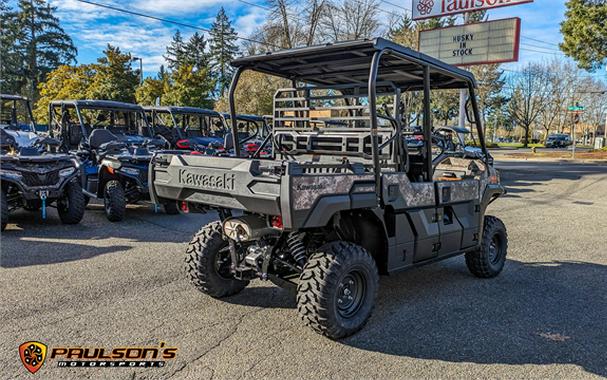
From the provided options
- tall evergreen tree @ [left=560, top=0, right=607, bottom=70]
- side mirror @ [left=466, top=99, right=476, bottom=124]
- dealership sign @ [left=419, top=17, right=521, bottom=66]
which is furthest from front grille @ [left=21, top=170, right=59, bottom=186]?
tall evergreen tree @ [left=560, top=0, right=607, bottom=70]

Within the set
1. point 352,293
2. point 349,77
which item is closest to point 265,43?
point 349,77

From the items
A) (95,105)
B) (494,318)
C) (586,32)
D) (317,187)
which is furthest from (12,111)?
(586,32)

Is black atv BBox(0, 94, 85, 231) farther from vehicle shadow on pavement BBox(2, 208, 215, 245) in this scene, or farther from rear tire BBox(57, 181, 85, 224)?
vehicle shadow on pavement BBox(2, 208, 215, 245)

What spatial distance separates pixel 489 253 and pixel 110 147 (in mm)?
7030

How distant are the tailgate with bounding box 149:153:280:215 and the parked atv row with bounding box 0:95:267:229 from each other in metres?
0.30

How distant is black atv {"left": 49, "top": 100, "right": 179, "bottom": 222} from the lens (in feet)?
25.7

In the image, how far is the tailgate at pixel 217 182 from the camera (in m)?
3.13

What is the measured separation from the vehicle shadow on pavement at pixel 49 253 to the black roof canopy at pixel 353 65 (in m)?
3.07

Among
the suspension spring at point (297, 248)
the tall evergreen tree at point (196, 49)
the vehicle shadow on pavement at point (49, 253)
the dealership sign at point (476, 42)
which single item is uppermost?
the tall evergreen tree at point (196, 49)

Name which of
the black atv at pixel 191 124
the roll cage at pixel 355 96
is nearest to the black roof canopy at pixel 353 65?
the roll cage at pixel 355 96

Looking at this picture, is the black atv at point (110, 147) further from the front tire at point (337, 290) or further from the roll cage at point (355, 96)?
the front tire at point (337, 290)

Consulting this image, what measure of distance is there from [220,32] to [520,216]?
51790 mm

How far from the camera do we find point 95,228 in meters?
7.23

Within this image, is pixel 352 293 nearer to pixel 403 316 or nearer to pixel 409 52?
pixel 403 316
